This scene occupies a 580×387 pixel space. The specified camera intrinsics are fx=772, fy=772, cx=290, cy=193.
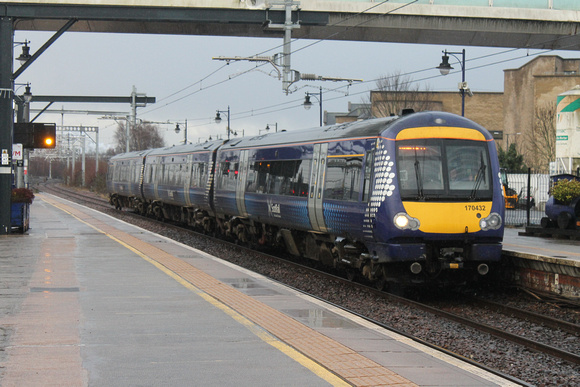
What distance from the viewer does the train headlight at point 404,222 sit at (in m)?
12.7

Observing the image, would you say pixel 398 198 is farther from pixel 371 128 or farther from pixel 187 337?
pixel 187 337

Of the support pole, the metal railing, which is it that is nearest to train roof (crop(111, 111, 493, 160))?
the support pole

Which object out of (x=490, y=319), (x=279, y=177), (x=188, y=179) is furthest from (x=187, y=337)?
(x=188, y=179)

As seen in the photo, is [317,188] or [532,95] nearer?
[317,188]

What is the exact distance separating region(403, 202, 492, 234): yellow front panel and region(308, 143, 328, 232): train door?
10.6ft

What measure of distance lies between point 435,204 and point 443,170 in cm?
65

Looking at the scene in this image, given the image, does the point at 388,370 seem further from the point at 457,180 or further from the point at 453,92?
the point at 453,92

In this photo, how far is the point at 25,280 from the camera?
13.3 metres

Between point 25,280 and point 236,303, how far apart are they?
4360mm

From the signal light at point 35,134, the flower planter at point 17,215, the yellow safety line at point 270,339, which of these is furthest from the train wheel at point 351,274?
the signal light at point 35,134

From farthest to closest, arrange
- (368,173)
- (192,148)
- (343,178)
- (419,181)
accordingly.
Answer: (192,148), (343,178), (368,173), (419,181)

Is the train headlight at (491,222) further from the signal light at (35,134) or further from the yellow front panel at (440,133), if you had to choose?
the signal light at (35,134)

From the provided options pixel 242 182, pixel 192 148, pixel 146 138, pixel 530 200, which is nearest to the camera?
pixel 242 182

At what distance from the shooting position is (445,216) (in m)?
12.9
